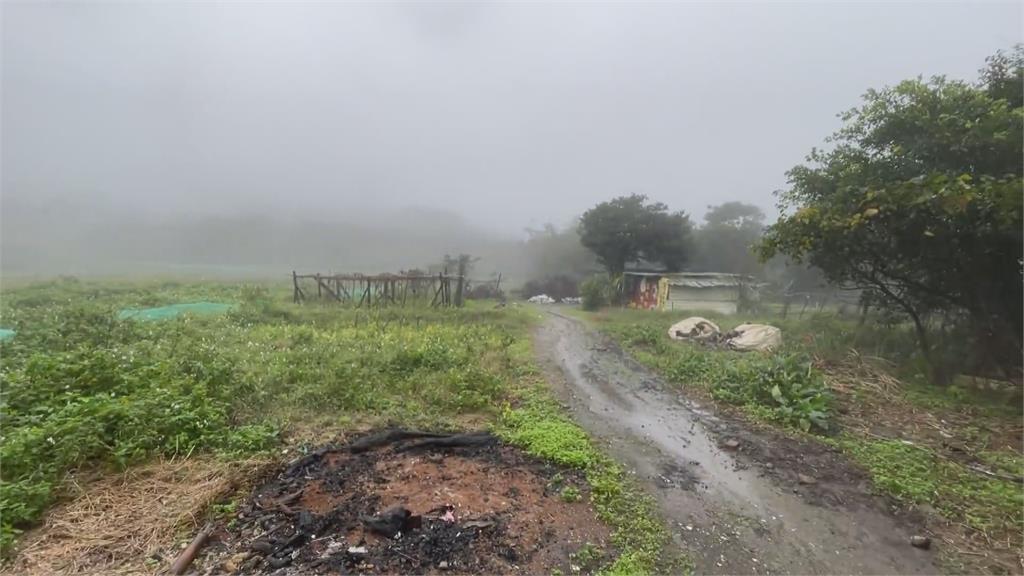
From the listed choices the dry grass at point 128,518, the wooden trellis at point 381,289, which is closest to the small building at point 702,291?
the wooden trellis at point 381,289

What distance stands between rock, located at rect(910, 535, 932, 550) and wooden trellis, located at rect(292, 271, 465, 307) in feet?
42.6

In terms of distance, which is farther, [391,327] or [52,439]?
[391,327]

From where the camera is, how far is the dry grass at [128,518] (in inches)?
111

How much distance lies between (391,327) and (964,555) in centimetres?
1003

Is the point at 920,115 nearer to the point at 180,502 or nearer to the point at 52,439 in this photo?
the point at 180,502

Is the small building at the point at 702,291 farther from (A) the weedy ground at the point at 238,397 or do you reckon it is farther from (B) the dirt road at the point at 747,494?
(B) the dirt road at the point at 747,494

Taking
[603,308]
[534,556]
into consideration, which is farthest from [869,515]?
[603,308]

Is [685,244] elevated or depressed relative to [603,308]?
elevated

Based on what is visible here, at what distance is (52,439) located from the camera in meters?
3.60

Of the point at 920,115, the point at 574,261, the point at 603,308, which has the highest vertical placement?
the point at 920,115

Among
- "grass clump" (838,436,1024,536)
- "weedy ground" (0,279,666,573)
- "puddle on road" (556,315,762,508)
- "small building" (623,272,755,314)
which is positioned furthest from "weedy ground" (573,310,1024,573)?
"small building" (623,272,755,314)

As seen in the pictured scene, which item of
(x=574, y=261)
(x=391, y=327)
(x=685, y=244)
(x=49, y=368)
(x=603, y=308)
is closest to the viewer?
(x=49, y=368)

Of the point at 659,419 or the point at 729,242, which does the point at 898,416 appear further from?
the point at 729,242

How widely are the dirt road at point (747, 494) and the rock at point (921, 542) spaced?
43 millimetres
